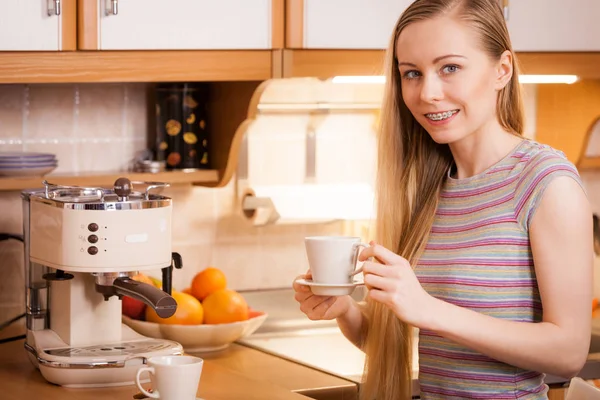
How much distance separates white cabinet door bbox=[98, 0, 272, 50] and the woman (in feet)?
1.52

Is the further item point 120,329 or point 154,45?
point 154,45

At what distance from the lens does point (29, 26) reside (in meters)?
1.98

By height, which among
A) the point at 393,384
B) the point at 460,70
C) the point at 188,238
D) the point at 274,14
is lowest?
the point at 393,384

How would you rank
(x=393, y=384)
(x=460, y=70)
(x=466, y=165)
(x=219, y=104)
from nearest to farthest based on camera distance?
(x=460, y=70) < (x=466, y=165) < (x=393, y=384) < (x=219, y=104)

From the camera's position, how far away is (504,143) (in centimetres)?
172

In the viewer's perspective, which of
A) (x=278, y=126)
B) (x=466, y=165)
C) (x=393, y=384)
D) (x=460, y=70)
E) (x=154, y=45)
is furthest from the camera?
(x=278, y=126)

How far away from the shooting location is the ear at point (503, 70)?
1.70 m

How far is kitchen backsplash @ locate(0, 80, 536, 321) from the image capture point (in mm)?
2383

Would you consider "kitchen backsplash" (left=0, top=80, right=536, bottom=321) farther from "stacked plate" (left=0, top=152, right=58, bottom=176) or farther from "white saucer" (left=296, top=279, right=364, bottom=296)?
"white saucer" (left=296, top=279, right=364, bottom=296)

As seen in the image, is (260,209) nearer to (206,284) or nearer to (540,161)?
(206,284)

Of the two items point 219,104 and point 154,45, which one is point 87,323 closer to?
point 154,45

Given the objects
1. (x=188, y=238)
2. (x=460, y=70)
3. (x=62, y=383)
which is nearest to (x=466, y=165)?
(x=460, y=70)

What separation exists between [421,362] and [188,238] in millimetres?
962

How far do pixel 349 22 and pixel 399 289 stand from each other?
3.00ft
